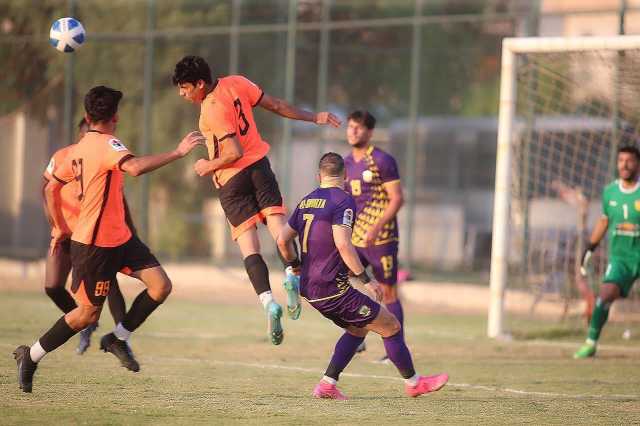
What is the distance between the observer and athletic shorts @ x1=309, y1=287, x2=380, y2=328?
28.2 feet

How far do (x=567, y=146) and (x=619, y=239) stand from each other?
16.2 ft

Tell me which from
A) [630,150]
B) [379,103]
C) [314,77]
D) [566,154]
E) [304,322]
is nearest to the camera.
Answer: [630,150]

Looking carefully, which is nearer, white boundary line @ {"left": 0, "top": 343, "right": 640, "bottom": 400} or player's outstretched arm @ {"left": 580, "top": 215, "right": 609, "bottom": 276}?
white boundary line @ {"left": 0, "top": 343, "right": 640, "bottom": 400}

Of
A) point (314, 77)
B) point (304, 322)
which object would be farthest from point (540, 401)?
point (314, 77)

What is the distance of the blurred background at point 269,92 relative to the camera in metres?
24.1

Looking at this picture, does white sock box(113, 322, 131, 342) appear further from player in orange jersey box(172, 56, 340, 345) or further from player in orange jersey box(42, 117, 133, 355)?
player in orange jersey box(42, 117, 133, 355)

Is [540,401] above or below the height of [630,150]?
below

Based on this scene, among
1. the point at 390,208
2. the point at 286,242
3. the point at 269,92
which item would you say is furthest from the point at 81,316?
the point at 269,92

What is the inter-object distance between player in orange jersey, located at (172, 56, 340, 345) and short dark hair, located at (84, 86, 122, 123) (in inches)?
35.3

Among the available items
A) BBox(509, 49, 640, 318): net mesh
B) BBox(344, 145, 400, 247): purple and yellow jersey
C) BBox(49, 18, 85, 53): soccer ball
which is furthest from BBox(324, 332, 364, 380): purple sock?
BBox(509, 49, 640, 318): net mesh

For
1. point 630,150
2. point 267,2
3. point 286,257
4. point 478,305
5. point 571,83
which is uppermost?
point 267,2

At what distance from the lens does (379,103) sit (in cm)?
2553

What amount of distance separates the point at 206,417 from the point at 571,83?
9.96 meters

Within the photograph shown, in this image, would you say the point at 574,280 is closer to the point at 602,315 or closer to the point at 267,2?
the point at 602,315
